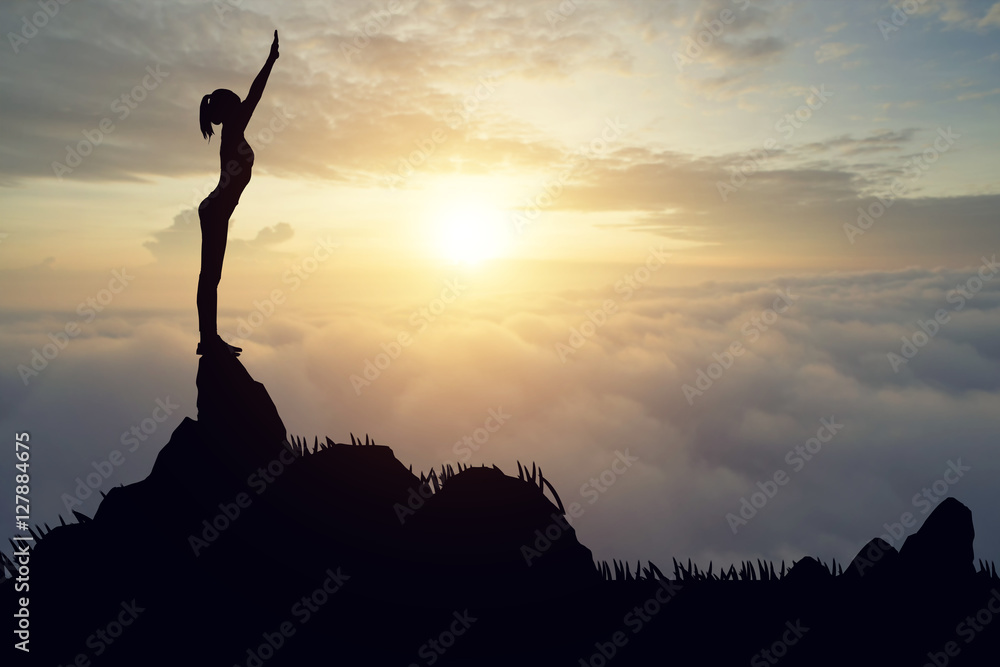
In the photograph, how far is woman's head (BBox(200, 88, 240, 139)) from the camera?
1362 centimetres

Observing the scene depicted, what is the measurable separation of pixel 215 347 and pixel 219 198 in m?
2.77

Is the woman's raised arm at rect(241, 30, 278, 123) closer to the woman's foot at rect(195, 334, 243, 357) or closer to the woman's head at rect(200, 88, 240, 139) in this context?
the woman's head at rect(200, 88, 240, 139)

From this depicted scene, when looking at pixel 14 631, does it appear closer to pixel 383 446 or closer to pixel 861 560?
pixel 383 446

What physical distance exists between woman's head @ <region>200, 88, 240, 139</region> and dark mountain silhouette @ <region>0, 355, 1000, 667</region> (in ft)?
14.1

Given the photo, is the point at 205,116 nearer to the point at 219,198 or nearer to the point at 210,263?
the point at 219,198

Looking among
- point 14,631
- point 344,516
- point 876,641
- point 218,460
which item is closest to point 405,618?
point 344,516

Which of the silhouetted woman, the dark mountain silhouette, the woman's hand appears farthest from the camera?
the silhouetted woman

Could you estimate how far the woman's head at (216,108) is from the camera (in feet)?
44.7

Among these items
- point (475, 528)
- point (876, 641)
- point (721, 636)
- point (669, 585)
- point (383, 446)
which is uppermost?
point (383, 446)

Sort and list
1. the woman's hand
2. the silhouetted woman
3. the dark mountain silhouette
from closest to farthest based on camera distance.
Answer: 1. the dark mountain silhouette
2. the woman's hand
3. the silhouetted woman

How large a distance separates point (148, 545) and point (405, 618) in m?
4.82

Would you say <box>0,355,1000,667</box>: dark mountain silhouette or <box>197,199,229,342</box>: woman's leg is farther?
<box>197,199,229,342</box>: woman's leg

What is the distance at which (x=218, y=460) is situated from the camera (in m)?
13.5

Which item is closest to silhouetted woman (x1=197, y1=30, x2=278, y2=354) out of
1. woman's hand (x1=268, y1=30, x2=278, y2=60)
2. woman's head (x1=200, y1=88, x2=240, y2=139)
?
woman's head (x1=200, y1=88, x2=240, y2=139)
